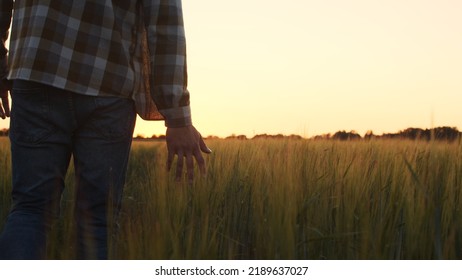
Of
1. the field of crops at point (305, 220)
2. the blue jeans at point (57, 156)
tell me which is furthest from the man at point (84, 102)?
the field of crops at point (305, 220)

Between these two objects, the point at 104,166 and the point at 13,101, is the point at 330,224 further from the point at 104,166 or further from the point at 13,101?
the point at 13,101

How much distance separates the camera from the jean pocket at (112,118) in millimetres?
1392

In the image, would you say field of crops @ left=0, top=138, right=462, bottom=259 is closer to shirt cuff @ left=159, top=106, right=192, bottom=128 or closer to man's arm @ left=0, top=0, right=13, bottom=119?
shirt cuff @ left=159, top=106, right=192, bottom=128

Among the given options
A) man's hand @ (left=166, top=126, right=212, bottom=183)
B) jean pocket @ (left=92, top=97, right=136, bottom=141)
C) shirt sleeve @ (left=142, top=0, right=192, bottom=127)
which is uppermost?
shirt sleeve @ (left=142, top=0, right=192, bottom=127)

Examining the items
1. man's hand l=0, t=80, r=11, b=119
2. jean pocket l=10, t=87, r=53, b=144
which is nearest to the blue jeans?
jean pocket l=10, t=87, r=53, b=144

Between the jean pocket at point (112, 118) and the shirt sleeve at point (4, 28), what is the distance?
0.44 m

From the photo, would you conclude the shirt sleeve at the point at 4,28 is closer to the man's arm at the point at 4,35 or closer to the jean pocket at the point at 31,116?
the man's arm at the point at 4,35

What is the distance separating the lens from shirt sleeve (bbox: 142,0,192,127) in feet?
4.81

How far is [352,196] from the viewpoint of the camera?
162cm

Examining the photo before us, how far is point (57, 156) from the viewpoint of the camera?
55.6 inches

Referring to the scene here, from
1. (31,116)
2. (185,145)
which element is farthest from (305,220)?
(31,116)

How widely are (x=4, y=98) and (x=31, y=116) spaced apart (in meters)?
0.43

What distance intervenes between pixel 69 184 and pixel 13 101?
69.1 inches
